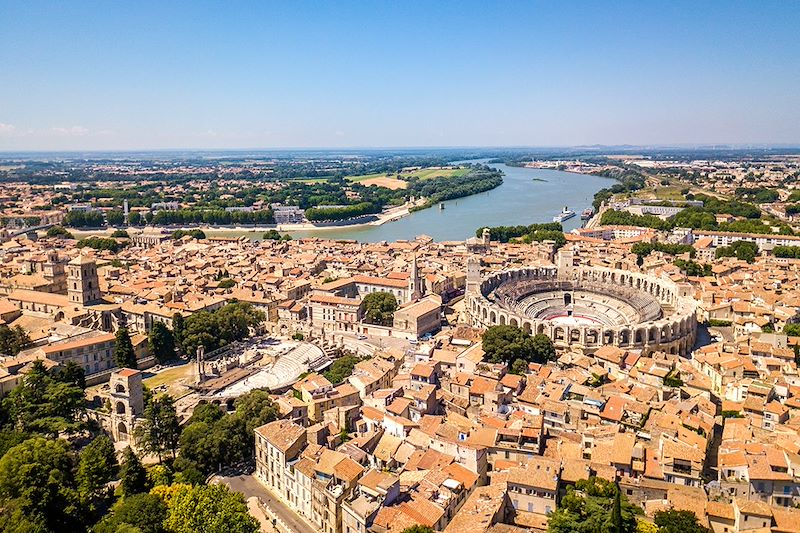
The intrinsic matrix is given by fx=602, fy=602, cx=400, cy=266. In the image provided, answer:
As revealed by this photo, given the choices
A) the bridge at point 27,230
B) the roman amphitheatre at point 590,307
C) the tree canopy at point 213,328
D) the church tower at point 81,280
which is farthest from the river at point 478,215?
the church tower at point 81,280

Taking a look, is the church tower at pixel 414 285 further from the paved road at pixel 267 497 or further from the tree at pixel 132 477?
the tree at pixel 132 477

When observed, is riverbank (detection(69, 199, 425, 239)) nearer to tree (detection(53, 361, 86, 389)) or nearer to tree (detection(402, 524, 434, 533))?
tree (detection(53, 361, 86, 389))

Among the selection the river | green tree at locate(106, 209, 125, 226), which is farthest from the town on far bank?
green tree at locate(106, 209, 125, 226)

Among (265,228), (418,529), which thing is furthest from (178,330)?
(265,228)

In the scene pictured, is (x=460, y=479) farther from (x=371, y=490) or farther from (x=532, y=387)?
(x=532, y=387)

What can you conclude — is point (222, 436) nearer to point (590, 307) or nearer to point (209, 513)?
point (209, 513)

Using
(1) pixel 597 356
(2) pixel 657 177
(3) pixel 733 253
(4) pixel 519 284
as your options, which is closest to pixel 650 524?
(1) pixel 597 356
